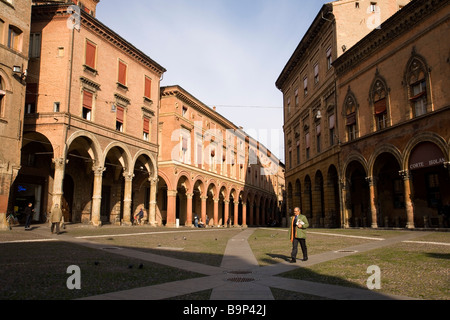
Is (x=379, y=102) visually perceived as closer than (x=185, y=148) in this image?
Yes

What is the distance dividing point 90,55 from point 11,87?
304 inches

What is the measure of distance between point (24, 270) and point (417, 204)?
22907mm

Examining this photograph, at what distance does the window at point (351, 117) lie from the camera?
87.0 ft

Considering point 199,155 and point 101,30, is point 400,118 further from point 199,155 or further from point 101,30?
point 199,155

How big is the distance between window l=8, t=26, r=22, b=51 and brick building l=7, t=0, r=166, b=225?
3.45 m

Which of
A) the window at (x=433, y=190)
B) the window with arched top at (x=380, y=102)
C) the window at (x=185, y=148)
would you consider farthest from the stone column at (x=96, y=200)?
the window at (x=433, y=190)

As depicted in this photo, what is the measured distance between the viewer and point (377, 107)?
24.0 meters

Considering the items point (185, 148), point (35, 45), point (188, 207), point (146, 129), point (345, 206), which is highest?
point (35, 45)

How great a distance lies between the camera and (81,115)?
84.2 ft

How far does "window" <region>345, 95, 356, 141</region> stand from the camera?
1045 inches
